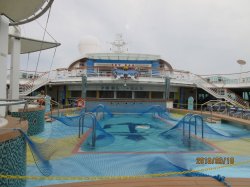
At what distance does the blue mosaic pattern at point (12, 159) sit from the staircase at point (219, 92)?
2031 centimetres

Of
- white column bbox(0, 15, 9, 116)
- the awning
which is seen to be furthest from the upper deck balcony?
white column bbox(0, 15, 9, 116)

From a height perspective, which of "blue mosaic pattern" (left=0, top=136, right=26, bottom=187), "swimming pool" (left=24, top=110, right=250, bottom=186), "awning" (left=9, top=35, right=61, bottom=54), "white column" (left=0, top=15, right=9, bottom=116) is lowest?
"swimming pool" (left=24, top=110, right=250, bottom=186)

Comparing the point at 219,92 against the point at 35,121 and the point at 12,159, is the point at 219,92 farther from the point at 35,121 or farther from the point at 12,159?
the point at 12,159

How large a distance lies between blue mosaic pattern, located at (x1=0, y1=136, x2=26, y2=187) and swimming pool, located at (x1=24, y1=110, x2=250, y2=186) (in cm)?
60

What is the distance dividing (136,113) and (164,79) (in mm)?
5220

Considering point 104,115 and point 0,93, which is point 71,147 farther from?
point 104,115

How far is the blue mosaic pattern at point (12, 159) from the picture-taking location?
2664 mm

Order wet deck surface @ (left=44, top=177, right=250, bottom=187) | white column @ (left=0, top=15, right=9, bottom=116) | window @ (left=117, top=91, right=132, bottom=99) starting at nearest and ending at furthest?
wet deck surface @ (left=44, top=177, right=250, bottom=187) < white column @ (left=0, top=15, right=9, bottom=116) < window @ (left=117, top=91, right=132, bottom=99)

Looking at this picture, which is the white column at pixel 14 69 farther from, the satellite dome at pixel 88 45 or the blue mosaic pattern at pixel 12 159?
the satellite dome at pixel 88 45

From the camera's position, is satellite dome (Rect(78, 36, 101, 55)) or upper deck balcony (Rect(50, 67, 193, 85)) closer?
upper deck balcony (Rect(50, 67, 193, 85))

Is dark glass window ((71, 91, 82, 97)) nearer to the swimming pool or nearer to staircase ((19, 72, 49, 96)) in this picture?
staircase ((19, 72, 49, 96))

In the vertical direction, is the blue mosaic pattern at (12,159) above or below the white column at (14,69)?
below

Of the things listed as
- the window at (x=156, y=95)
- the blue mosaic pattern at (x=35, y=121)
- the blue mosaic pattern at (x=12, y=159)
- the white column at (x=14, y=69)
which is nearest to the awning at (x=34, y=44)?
the white column at (x=14, y=69)

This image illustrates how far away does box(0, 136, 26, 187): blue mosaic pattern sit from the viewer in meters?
2.66
